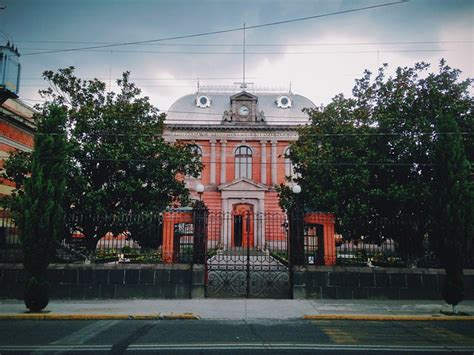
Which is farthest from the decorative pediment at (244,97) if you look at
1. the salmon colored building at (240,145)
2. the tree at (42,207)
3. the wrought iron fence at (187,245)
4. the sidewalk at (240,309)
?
the sidewalk at (240,309)

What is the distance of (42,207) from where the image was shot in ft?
34.4

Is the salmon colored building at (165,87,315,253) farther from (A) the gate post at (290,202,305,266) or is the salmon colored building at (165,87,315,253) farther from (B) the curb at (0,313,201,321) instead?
(B) the curb at (0,313,201,321)

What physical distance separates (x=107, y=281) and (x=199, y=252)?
3265 mm

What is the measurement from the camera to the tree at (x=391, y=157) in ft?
46.6

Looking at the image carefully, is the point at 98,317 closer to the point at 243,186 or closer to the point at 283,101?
the point at 243,186

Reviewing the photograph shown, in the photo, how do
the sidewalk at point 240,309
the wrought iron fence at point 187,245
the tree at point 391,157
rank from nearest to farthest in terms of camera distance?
the sidewalk at point 240,309, the wrought iron fence at point 187,245, the tree at point 391,157

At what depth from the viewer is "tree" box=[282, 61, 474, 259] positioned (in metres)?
14.2

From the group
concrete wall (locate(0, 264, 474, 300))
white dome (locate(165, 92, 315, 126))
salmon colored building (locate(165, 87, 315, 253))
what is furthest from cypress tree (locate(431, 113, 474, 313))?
white dome (locate(165, 92, 315, 126))

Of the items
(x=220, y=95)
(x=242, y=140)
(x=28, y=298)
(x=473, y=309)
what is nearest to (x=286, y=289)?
(x=473, y=309)

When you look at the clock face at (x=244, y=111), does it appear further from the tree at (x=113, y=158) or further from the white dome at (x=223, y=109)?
the tree at (x=113, y=158)

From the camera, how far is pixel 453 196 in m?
10.7

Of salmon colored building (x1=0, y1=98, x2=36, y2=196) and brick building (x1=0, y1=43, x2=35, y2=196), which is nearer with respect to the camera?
brick building (x1=0, y1=43, x2=35, y2=196)

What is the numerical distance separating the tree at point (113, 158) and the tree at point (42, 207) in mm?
3758

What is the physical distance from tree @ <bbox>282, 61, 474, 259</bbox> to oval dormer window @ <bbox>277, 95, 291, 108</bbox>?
21.1 meters
